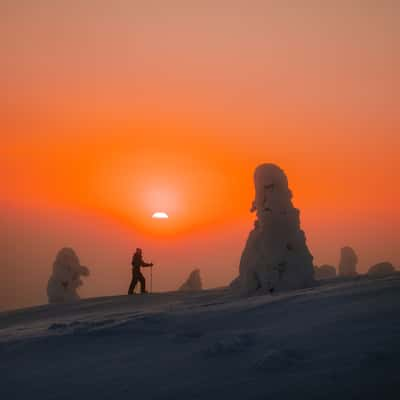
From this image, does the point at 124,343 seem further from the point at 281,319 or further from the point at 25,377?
the point at 281,319

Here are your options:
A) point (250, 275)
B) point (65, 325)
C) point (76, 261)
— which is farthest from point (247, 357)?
point (76, 261)

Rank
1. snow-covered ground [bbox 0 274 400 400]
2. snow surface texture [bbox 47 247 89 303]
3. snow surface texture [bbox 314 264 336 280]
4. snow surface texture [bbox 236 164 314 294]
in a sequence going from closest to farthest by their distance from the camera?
1. snow-covered ground [bbox 0 274 400 400]
2. snow surface texture [bbox 236 164 314 294]
3. snow surface texture [bbox 47 247 89 303]
4. snow surface texture [bbox 314 264 336 280]

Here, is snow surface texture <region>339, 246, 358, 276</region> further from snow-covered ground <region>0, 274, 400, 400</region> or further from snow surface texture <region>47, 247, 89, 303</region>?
snow-covered ground <region>0, 274, 400, 400</region>

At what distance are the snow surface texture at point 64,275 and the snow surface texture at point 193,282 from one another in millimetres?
11552

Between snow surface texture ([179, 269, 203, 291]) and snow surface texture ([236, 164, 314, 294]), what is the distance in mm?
30954

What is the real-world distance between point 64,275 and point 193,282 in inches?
532

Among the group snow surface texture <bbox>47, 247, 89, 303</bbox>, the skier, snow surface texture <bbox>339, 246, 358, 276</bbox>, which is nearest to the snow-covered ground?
the skier

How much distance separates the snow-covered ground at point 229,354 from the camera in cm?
485

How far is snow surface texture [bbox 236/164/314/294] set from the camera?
1623 centimetres

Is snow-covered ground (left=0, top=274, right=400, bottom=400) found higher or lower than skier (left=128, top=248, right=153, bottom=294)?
lower

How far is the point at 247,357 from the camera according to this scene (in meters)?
5.67

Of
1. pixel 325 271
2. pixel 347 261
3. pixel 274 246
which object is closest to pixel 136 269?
pixel 274 246

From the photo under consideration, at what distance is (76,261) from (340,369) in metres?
37.0

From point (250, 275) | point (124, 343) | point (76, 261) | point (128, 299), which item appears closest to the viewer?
point (124, 343)
